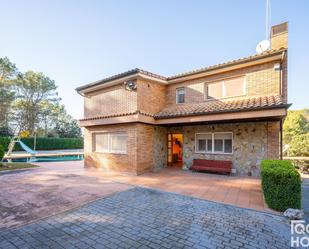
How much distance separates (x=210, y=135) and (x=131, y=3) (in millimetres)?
9675

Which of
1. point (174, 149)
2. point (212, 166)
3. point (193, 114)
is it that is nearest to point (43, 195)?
point (193, 114)

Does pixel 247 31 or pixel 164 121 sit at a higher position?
pixel 247 31

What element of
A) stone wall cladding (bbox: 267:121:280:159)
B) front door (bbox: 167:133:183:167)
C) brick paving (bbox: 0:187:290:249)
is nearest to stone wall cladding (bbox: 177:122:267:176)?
stone wall cladding (bbox: 267:121:280:159)

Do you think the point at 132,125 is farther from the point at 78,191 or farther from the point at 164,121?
the point at 78,191

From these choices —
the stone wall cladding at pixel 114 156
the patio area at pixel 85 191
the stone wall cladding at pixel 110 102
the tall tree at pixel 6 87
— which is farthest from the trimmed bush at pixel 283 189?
the tall tree at pixel 6 87

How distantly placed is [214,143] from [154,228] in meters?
8.33

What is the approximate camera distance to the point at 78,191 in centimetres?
762

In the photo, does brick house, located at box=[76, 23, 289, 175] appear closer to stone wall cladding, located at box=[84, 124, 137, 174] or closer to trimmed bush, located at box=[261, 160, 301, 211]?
stone wall cladding, located at box=[84, 124, 137, 174]

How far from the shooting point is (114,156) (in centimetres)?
1202

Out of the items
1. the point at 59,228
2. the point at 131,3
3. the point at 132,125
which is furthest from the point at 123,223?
the point at 131,3

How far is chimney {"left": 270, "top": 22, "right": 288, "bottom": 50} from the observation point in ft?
33.1

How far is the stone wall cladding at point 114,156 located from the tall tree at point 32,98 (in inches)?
1147

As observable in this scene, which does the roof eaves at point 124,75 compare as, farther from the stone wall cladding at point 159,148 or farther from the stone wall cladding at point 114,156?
the stone wall cladding at point 159,148

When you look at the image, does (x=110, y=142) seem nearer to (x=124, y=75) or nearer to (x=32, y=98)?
(x=124, y=75)
